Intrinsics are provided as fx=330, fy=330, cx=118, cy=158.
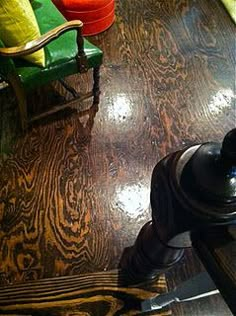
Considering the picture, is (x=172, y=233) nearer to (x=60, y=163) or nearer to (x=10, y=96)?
(x=60, y=163)

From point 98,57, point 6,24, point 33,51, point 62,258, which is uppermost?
point 6,24

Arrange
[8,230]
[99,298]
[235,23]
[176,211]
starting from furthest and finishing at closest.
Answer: [235,23], [8,230], [99,298], [176,211]

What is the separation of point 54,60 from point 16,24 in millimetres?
272

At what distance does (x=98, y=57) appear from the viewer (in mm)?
1847

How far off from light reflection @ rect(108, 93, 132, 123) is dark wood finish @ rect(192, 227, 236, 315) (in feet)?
5.37

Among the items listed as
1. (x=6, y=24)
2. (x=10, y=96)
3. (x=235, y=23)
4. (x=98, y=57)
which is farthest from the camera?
(x=235, y=23)

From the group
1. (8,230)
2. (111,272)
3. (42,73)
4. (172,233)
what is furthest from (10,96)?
(172,233)

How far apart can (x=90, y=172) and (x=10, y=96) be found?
79cm

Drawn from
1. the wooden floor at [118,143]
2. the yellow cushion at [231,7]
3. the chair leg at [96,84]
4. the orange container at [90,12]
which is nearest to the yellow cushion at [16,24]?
the chair leg at [96,84]

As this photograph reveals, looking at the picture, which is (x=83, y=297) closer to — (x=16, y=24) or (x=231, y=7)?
(x=16, y=24)

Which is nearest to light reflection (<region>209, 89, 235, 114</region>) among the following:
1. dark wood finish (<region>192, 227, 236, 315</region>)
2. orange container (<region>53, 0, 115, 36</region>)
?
orange container (<region>53, 0, 115, 36</region>)

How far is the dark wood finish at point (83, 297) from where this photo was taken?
4.38 feet

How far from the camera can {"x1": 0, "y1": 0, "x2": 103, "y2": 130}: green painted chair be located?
157 cm

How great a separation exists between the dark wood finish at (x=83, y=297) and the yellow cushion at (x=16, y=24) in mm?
1114
